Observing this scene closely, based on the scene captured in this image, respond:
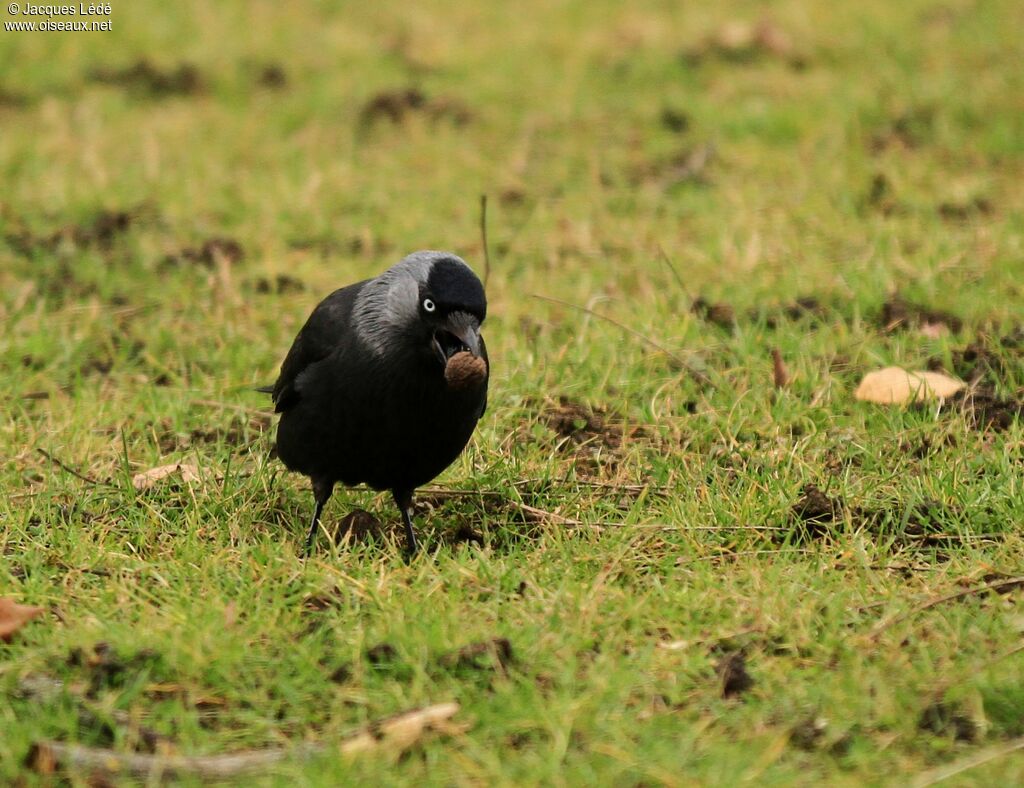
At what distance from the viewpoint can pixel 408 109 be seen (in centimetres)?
912

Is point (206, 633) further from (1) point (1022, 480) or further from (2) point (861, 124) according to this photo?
(2) point (861, 124)

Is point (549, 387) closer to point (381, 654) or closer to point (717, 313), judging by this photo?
point (717, 313)

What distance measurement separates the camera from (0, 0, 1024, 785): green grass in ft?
11.6

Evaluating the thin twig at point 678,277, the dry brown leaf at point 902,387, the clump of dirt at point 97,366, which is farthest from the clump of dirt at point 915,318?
the clump of dirt at point 97,366

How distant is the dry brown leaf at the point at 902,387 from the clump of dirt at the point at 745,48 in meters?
4.64

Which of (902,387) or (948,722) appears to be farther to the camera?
(902,387)

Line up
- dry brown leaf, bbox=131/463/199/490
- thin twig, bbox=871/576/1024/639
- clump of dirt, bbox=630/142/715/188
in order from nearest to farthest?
1. thin twig, bbox=871/576/1024/639
2. dry brown leaf, bbox=131/463/199/490
3. clump of dirt, bbox=630/142/715/188

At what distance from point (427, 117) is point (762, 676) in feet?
19.9

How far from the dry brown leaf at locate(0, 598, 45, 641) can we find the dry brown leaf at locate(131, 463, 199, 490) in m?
1.02

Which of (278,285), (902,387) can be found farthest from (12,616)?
(902,387)

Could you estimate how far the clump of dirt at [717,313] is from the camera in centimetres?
614

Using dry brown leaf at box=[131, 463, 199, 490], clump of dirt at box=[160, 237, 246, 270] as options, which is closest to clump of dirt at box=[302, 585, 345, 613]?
dry brown leaf at box=[131, 463, 199, 490]

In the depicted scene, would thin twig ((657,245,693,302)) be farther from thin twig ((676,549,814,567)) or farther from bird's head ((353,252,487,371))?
thin twig ((676,549,814,567))

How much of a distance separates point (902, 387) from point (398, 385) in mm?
2055
